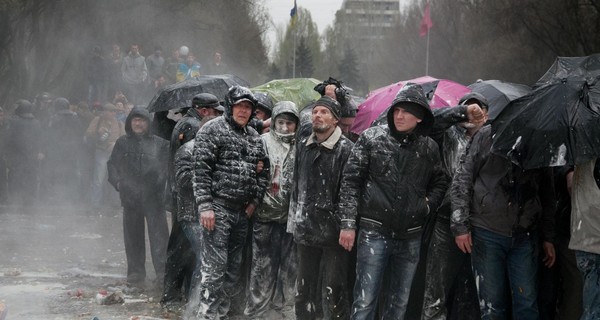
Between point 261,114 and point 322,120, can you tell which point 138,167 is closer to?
point 261,114

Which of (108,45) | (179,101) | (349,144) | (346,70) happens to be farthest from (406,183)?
(346,70)

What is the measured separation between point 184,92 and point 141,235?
5.71ft

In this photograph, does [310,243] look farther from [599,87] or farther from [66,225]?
[66,225]

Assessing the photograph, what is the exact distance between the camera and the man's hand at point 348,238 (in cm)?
577

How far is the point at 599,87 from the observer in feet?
16.8

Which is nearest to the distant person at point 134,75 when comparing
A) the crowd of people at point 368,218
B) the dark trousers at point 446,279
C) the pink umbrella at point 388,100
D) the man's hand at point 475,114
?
the crowd of people at point 368,218

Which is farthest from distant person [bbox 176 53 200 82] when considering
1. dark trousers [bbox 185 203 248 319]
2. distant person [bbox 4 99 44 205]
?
dark trousers [bbox 185 203 248 319]

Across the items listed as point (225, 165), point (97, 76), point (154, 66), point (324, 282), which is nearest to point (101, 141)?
point (97, 76)

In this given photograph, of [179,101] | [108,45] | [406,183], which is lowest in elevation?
[406,183]

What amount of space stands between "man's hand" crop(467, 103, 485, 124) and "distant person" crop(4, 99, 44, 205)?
Result: 9.83 m

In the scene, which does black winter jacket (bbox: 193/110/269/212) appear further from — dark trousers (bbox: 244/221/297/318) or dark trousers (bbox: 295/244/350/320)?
dark trousers (bbox: 295/244/350/320)

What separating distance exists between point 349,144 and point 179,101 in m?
3.02

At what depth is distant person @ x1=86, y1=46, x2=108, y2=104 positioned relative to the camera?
765 inches

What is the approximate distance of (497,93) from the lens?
291 inches
